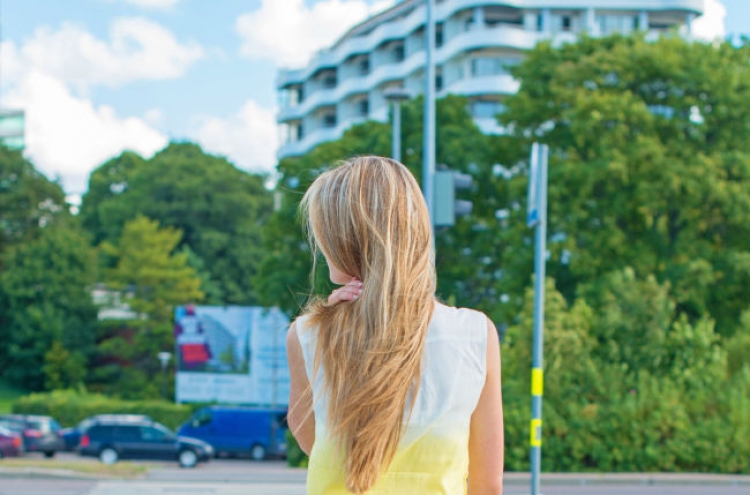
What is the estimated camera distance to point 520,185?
1038 inches

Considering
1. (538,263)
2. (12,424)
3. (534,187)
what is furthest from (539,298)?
(12,424)

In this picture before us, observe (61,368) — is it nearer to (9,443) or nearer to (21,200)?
(21,200)

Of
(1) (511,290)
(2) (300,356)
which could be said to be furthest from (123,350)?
(2) (300,356)

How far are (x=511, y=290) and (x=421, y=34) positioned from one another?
39.0 m

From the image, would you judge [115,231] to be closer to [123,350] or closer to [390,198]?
[123,350]

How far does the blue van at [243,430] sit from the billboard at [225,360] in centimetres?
229

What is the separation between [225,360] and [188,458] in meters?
9.28

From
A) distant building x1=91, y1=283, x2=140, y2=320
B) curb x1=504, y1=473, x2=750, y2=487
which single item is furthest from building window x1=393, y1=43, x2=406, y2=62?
curb x1=504, y1=473, x2=750, y2=487

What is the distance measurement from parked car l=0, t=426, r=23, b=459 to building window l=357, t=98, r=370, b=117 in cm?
3851

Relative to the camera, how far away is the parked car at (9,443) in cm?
3319

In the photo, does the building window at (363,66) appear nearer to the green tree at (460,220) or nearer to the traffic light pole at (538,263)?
the green tree at (460,220)

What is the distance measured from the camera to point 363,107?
68062mm

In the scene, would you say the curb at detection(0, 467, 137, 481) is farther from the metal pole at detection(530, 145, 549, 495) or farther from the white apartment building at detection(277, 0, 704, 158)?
the white apartment building at detection(277, 0, 704, 158)

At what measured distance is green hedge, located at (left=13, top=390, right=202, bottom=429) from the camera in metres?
46.0
